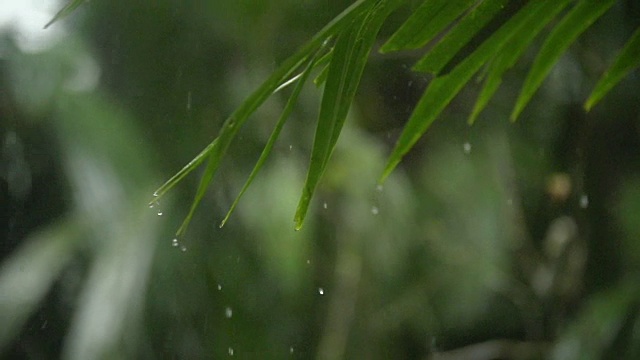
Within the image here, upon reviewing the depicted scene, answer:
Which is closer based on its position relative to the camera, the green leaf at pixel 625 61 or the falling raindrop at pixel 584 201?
the green leaf at pixel 625 61

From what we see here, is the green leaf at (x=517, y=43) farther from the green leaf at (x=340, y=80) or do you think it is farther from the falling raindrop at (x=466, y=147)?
the falling raindrop at (x=466, y=147)

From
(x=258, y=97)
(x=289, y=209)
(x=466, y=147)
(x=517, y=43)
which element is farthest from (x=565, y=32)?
(x=466, y=147)

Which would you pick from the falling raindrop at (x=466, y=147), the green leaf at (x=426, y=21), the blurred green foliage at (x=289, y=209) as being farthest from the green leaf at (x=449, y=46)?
the falling raindrop at (x=466, y=147)

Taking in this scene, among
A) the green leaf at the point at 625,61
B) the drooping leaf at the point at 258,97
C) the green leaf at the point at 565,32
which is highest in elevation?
the drooping leaf at the point at 258,97

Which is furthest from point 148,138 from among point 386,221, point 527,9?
point 527,9

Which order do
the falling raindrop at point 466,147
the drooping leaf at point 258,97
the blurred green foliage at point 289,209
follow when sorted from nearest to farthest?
1. the drooping leaf at point 258,97
2. the blurred green foliage at point 289,209
3. the falling raindrop at point 466,147

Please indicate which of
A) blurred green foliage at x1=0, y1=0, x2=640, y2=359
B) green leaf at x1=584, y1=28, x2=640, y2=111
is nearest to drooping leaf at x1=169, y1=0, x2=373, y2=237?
green leaf at x1=584, y1=28, x2=640, y2=111

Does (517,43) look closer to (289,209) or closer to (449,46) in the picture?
(449,46)

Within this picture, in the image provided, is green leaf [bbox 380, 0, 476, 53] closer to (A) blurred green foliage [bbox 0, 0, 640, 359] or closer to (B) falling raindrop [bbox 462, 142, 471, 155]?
(A) blurred green foliage [bbox 0, 0, 640, 359]
